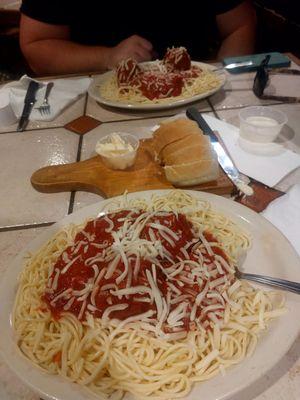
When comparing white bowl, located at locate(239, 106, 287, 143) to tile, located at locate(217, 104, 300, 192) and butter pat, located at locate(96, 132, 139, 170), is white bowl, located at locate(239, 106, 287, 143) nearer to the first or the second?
tile, located at locate(217, 104, 300, 192)

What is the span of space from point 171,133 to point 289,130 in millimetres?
545

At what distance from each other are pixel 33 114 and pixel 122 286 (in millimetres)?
1263

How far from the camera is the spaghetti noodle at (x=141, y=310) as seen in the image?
0.77m

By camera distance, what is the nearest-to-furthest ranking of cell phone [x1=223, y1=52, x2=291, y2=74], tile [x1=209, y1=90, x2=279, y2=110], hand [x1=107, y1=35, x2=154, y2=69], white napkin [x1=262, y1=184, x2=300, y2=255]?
white napkin [x1=262, y1=184, x2=300, y2=255]
tile [x1=209, y1=90, x2=279, y2=110]
cell phone [x1=223, y1=52, x2=291, y2=74]
hand [x1=107, y1=35, x2=154, y2=69]

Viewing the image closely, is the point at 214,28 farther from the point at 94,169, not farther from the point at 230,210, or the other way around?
the point at 230,210

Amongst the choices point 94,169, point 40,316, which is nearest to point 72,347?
point 40,316

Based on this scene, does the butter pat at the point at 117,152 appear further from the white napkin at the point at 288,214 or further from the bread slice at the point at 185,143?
the white napkin at the point at 288,214

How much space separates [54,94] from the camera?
197 cm

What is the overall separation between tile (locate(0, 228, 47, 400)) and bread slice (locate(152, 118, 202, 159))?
0.53 metres

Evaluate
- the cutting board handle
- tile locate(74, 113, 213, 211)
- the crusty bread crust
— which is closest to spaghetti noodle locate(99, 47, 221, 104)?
tile locate(74, 113, 213, 211)

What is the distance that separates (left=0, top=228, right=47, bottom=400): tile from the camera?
0.80 meters

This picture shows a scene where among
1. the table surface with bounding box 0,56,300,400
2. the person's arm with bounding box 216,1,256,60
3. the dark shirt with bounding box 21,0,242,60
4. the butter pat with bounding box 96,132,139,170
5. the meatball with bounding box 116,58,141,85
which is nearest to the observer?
the table surface with bounding box 0,56,300,400

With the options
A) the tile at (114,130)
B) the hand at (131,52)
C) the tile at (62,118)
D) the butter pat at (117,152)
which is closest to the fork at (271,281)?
the butter pat at (117,152)

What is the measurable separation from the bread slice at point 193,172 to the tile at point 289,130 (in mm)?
237
